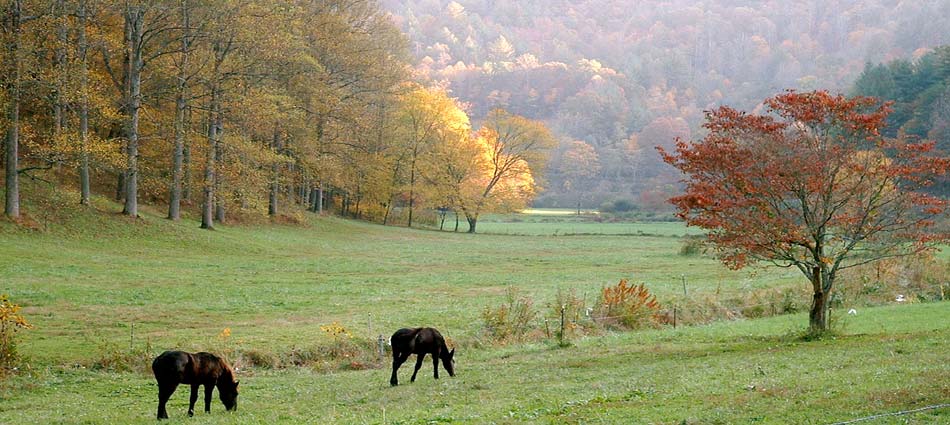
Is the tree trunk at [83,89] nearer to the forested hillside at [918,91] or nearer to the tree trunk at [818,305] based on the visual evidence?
the tree trunk at [818,305]

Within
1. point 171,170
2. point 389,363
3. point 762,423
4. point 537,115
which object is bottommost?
point 389,363

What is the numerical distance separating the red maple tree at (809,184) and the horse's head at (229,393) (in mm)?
12092

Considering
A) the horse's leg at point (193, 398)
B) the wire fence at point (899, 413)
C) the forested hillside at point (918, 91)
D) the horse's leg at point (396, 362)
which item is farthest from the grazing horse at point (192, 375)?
the forested hillside at point (918, 91)

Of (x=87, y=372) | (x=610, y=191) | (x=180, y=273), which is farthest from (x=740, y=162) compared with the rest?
(x=610, y=191)

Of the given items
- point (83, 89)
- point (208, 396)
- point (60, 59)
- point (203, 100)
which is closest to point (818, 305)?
point (208, 396)

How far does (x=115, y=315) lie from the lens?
23062 millimetres

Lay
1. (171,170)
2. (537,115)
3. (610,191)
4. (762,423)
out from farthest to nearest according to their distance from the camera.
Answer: (537,115)
(610,191)
(171,170)
(762,423)

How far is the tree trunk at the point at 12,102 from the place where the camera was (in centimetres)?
3419

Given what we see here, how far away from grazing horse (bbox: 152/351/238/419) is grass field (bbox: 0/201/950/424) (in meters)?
0.40

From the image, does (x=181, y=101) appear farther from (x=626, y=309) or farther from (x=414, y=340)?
(x=414, y=340)

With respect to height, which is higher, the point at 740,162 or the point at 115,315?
the point at 740,162

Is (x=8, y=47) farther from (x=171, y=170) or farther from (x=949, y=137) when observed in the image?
(x=949, y=137)

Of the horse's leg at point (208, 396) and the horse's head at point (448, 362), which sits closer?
the horse's leg at point (208, 396)

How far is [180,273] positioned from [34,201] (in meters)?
10.6
